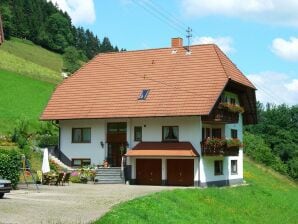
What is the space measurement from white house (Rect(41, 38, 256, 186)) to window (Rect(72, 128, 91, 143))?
74 millimetres

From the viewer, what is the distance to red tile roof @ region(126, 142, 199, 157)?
3753 cm

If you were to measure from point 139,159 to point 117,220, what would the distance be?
22.1 meters

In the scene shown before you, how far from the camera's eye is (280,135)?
8606cm

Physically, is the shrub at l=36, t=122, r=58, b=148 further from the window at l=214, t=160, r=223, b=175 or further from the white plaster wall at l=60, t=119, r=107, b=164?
the window at l=214, t=160, r=223, b=175

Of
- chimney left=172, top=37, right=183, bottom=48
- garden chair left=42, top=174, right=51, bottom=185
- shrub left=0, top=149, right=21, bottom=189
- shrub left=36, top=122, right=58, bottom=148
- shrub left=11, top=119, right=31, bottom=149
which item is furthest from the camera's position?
chimney left=172, top=37, right=183, bottom=48

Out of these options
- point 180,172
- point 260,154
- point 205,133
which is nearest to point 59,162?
point 180,172

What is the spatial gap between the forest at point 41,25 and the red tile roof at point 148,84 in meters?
60.4

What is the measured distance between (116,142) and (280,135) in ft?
164

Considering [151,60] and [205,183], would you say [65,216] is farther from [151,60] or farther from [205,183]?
[151,60]

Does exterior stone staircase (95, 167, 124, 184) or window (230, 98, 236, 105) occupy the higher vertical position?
window (230, 98, 236, 105)

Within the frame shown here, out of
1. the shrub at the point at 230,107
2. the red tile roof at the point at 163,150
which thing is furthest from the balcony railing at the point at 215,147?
the shrub at the point at 230,107

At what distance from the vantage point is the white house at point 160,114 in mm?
38438

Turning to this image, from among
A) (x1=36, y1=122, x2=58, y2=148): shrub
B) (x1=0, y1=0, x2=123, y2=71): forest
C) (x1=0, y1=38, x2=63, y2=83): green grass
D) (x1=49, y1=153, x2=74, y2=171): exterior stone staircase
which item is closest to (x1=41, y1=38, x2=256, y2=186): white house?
(x1=49, y1=153, x2=74, y2=171): exterior stone staircase

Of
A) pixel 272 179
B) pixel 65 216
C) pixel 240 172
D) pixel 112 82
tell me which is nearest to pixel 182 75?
pixel 112 82
